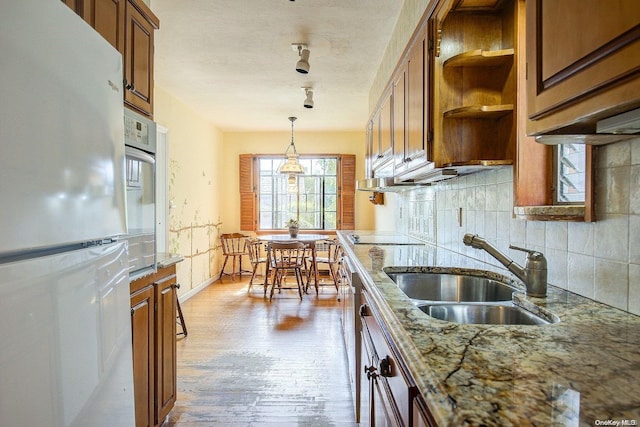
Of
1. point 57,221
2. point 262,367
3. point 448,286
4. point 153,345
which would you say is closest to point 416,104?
point 448,286

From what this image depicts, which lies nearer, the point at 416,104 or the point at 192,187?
the point at 416,104

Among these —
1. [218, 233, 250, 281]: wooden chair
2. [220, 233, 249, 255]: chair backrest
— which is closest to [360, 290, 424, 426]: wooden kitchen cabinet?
[218, 233, 250, 281]: wooden chair

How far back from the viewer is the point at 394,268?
168cm

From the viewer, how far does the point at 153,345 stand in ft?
5.64

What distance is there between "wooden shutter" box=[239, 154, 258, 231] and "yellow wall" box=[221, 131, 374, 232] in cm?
13

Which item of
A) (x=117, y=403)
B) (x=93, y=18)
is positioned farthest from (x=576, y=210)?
(x=93, y=18)

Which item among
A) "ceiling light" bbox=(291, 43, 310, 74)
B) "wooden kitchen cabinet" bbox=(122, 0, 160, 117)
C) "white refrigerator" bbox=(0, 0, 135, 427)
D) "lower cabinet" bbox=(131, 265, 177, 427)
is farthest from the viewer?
"ceiling light" bbox=(291, 43, 310, 74)

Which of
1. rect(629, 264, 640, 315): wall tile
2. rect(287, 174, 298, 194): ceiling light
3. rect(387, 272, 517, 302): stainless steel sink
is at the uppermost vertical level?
rect(287, 174, 298, 194): ceiling light

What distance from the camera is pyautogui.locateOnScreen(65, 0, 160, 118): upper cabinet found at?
146 centimetres

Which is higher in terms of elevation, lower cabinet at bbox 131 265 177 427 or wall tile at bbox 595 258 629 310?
wall tile at bbox 595 258 629 310

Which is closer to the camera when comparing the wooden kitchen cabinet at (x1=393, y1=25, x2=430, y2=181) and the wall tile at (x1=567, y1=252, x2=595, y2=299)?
the wall tile at (x1=567, y1=252, x2=595, y2=299)

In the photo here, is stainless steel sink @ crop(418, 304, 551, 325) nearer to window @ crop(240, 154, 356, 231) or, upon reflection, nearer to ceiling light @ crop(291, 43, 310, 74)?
ceiling light @ crop(291, 43, 310, 74)

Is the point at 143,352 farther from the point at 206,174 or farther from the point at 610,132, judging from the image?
the point at 206,174

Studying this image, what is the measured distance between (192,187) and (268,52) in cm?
255
